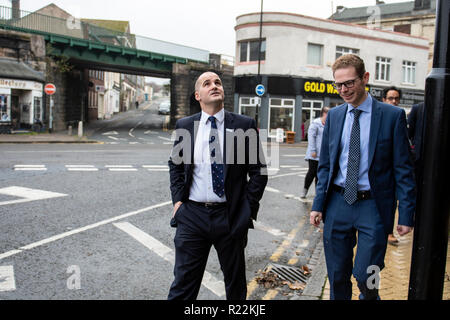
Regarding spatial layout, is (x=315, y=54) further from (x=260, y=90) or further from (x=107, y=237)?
(x=107, y=237)

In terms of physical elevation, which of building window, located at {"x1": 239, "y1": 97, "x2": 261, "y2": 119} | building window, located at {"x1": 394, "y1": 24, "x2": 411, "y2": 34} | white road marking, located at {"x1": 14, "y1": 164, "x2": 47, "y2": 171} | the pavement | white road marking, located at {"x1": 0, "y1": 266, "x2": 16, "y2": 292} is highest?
building window, located at {"x1": 394, "y1": 24, "x2": 411, "y2": 34}

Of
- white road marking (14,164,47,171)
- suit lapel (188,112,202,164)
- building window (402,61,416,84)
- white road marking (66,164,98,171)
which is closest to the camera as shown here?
suit lapel (188,112,202,164)

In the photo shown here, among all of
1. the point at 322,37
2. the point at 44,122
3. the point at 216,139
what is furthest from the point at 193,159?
the point at 322,37

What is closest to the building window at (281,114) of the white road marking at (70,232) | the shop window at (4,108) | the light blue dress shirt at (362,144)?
the shop window at (4,108)

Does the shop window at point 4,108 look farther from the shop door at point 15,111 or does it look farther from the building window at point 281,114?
the building window at point 281,114

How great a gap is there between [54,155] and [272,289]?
13.6 meters

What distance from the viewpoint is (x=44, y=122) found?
29312 mm

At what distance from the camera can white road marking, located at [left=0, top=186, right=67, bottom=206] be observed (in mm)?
8492

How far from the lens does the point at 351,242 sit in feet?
10.9

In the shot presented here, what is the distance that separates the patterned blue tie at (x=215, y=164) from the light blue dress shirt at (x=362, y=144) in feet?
3.05

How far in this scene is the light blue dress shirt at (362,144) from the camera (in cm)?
329

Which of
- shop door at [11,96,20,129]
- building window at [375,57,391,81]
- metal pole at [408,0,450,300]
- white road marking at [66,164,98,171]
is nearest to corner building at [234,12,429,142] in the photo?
building window at [375,57,391,81]

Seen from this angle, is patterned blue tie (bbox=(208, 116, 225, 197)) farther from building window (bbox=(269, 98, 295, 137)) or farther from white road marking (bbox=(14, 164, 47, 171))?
building window (bbox=(269, 98, 295, 137))

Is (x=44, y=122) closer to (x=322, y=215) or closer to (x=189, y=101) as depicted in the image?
(x=189, y=101)
